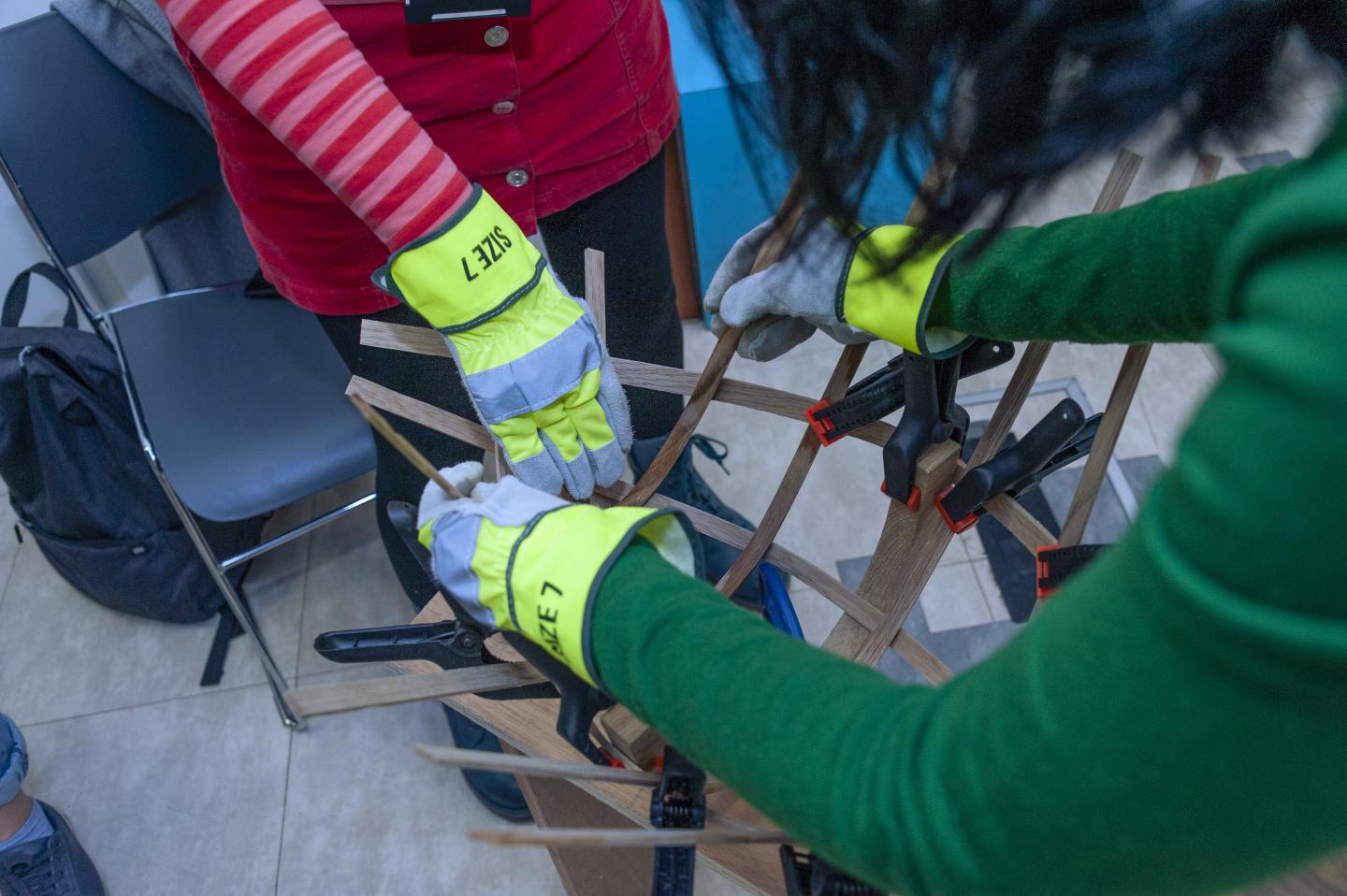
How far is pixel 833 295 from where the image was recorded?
843 mm

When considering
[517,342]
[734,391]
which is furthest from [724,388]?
[517,342]

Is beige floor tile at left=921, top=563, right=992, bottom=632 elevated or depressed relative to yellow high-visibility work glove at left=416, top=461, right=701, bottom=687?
depressed

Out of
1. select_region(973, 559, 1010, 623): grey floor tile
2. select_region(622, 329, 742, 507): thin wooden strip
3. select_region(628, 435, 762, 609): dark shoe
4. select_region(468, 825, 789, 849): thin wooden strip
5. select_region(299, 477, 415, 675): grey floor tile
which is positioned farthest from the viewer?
select_region(299, 477, 415, 675): grey floor tile

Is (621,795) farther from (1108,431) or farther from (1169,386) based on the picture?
(1169,386)

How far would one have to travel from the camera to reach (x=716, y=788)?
774 mm

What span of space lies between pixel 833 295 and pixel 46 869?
1370 mm

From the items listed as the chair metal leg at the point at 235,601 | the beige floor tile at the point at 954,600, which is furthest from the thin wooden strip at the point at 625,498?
the beige floor tile at the point at 954,600

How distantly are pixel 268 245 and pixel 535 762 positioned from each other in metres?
0.70

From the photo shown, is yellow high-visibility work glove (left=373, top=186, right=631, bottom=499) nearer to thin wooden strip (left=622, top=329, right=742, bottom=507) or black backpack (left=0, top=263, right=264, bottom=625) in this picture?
thin wooden strip (left=622, top=329, right=742, bottom=507)

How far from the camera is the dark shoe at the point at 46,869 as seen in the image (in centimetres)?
132

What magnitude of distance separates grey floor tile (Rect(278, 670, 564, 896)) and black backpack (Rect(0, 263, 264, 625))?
34 cm

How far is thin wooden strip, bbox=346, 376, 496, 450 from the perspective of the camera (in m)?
0.86

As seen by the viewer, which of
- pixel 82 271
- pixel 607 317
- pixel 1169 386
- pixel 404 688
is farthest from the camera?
pixel 1169 386

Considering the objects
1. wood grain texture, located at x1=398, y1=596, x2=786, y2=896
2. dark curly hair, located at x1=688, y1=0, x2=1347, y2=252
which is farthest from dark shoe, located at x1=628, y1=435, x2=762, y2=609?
dark curly hair, located at x1=688, y1=0, x2=1347, y2=252
